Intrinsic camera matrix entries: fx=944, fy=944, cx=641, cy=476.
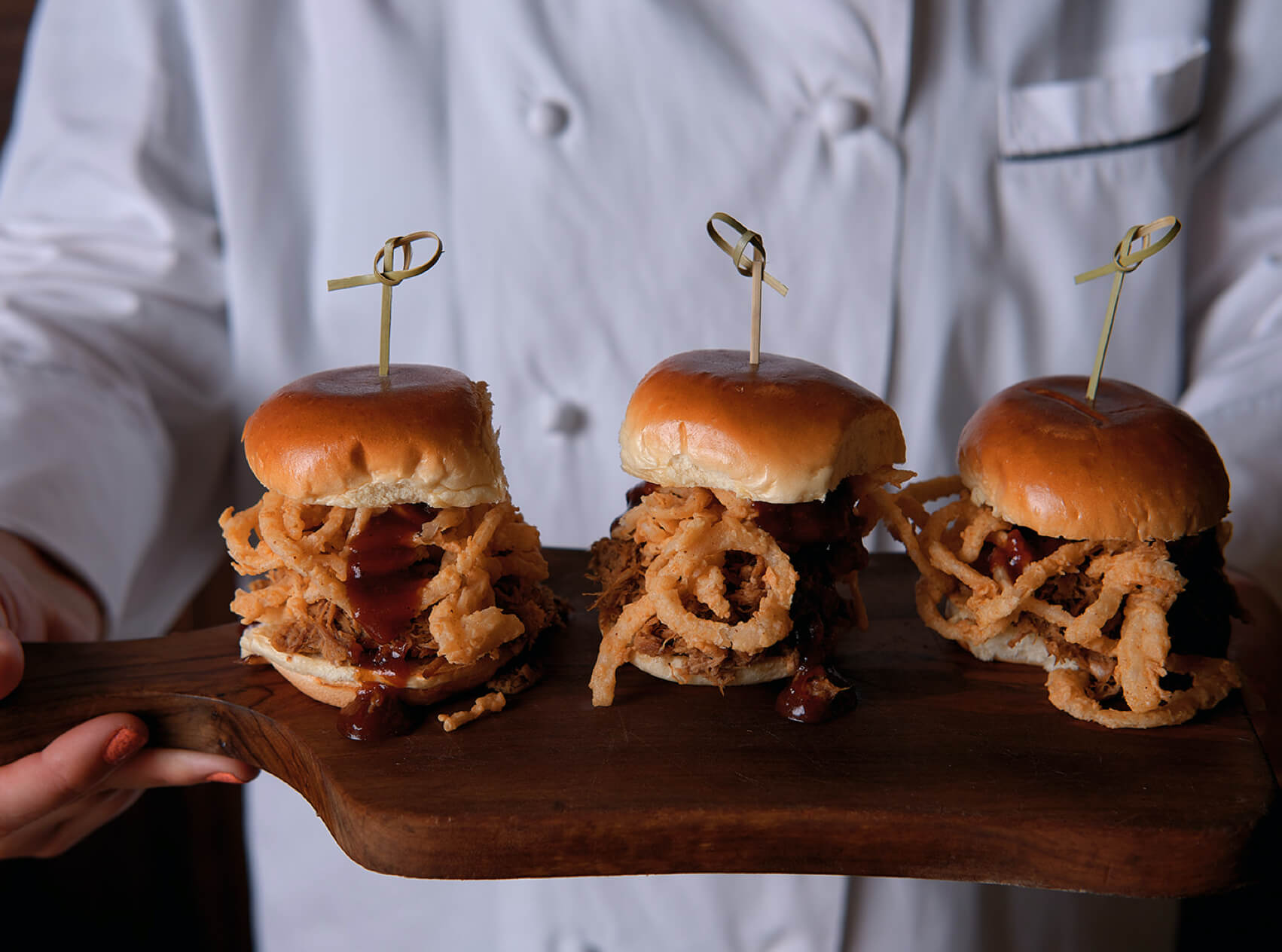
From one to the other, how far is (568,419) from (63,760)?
117cm

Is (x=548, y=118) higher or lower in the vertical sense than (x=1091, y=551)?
higher

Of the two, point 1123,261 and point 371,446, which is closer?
point 371,446

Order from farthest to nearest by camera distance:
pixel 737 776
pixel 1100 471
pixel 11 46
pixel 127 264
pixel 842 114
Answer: pixel 11 46, pixel 127 264, pixel 842 114, pixel 1100 471, pixel 737 776

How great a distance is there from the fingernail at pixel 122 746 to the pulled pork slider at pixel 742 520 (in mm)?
746

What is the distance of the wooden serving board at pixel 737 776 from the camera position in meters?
1.30

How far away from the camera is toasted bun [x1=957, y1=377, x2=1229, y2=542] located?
4.91ft

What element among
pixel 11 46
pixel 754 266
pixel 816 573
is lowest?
pixel 816 573

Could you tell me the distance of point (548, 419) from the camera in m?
2.17

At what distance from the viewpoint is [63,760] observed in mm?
1457

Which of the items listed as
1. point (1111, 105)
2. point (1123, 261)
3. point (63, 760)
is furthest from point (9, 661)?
point (1111, 105)

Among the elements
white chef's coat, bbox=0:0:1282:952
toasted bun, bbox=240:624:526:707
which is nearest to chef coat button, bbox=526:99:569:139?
white chef's coat, bbox=0:0:1282:952

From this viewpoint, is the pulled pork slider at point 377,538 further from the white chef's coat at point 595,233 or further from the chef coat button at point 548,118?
the chef coat button at point 548,118

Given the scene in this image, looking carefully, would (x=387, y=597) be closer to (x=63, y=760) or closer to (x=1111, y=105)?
(x=63, y=760)

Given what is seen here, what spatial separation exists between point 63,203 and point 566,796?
6.58ft
